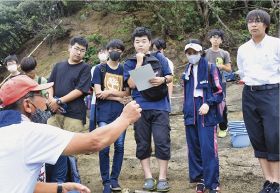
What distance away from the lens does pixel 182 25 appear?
12.5 meters

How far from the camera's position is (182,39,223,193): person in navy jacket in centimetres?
458

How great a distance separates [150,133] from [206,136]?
78 centimetres

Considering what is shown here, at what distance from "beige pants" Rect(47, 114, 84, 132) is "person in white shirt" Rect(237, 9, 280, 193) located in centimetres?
205

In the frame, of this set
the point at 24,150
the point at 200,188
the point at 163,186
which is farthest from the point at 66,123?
the point at 24,150

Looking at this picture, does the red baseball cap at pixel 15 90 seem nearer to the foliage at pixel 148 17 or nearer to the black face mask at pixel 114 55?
the black face mask at pixel 114 55

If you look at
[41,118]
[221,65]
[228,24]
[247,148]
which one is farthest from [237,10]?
[41,118]

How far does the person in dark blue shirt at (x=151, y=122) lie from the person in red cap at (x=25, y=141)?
228 cm

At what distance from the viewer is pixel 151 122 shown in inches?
199

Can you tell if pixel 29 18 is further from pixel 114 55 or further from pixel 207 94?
pixel 207 94

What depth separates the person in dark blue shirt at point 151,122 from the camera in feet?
16.2

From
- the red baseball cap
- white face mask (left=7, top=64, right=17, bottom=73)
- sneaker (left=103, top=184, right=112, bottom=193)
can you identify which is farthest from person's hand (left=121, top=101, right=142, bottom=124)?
white face mask (left=7, top=64, right=17, bottom=73)

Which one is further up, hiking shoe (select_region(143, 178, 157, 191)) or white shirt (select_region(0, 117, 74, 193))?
white shirt (select_region(0, 117, 74, 193))

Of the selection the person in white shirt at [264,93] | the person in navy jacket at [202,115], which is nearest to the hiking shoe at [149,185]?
the person in navy jacket at [202,115]

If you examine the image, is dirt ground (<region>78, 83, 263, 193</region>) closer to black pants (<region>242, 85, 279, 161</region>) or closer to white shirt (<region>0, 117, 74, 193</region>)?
black pants (<region>242, 85, 279, 161</region>)
